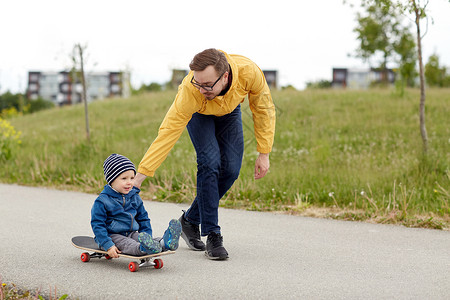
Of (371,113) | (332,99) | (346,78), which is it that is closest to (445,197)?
(371,113)

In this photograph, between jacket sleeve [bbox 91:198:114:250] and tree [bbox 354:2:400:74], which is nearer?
jacket sleeve [bbox 91:198:114:250]

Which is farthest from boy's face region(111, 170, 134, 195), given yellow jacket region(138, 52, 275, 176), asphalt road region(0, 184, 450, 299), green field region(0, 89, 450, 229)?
green field region(0, 89, 450, 229)

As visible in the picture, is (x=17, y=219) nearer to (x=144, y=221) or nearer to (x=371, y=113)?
(x=144, y=221)

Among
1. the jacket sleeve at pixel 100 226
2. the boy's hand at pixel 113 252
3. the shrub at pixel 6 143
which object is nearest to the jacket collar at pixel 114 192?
the jacket sleeve at pixel 100 226

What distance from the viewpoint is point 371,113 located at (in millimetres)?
14727

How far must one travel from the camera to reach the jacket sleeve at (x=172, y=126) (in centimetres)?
371

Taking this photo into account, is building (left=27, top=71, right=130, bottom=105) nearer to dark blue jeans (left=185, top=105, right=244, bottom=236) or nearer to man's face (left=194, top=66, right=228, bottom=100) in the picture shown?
dark blue jeans (left=185, top=105, right=244, bottom=236)

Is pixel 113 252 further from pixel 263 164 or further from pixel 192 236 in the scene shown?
pixel 263 164

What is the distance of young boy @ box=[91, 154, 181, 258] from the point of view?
11.6ft

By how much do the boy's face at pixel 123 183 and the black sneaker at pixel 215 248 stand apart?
0.79m

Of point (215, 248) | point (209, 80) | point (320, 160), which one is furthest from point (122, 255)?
point (320, 160)

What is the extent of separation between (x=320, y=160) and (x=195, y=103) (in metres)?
6.43

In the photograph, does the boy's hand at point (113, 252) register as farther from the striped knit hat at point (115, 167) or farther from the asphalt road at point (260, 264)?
the striped knit hat at point (115, 167)

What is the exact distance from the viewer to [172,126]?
3.81m
